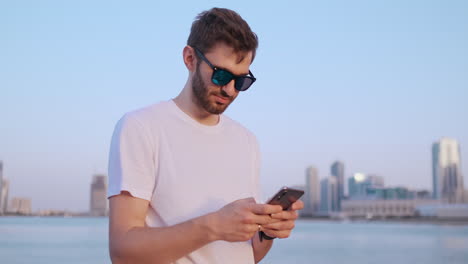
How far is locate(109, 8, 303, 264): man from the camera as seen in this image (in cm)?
156

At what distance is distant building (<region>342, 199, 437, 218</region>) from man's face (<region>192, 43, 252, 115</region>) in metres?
131

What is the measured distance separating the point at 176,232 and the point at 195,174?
0.29m

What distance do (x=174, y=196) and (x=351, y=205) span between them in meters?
143

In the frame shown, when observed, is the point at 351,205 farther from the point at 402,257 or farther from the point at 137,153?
the point at 137,153

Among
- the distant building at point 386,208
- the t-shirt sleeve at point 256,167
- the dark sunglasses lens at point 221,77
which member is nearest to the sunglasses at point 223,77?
the dark sunglasses lens at point 221,77

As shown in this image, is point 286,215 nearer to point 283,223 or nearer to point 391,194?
point 283,223

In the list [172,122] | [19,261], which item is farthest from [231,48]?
[19,261]

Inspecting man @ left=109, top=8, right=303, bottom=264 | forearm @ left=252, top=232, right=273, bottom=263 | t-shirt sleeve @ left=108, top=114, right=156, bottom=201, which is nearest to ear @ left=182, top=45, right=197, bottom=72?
man @ left=109, top=8, right=303, bottom=264

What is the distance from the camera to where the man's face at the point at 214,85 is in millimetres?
1793

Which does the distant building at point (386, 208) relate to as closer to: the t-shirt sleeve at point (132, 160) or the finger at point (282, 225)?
the finger at point (282, 225)

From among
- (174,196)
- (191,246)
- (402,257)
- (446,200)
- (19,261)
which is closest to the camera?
(191,246)

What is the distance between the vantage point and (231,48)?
179cm

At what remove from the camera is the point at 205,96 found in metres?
1.82

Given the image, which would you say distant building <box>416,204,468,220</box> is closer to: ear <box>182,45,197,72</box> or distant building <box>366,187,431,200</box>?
distant building <box>366,187,431,200</box>
